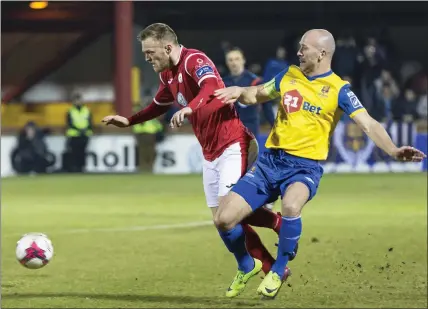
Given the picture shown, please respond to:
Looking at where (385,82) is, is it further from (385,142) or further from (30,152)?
(385,142)

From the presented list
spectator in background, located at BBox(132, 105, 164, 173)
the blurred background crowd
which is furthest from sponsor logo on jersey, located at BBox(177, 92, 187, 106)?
the blurred background crowd

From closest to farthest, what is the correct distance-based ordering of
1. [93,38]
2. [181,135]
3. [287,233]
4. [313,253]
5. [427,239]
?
[287,233], [313,253], [427,239], [181,135], [93,38]

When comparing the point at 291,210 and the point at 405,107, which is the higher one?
the point at 291,210

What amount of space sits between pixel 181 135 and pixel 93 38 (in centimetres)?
794

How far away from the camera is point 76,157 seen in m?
22.5

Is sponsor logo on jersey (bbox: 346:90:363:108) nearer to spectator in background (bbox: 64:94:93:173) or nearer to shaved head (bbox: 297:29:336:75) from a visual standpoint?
shaved head (bbox: 297:29:336:75)

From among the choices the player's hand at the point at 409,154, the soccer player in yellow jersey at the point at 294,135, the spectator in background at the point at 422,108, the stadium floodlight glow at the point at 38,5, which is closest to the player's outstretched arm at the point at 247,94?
the soccer player in yellow jersey at the point at 294,135

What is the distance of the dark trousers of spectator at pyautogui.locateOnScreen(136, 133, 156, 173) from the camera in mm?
22219

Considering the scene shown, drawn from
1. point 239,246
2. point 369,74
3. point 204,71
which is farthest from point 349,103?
point 369,74

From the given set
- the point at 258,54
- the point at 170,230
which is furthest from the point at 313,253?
the point at 258,54

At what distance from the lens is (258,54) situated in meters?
29.4

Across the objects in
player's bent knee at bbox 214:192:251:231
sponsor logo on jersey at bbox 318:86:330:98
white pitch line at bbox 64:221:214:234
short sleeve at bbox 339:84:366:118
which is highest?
sponsor logo on jersey at bbox 318:86:330:98

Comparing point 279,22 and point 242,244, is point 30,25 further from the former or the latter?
point 242,244

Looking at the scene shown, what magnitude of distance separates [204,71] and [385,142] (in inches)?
52.0
